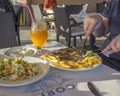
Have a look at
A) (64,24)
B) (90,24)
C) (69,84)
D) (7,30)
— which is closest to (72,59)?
(69,84)

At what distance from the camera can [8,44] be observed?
74.4 inches

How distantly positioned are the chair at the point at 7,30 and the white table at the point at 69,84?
34.5 inches

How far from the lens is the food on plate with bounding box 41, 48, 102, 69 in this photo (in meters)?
1.05

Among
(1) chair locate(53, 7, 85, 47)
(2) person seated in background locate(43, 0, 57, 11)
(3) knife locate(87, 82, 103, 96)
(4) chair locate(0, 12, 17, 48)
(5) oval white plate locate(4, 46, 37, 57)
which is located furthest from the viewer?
(2) person seated in background locate(43, 0, 57, 11)

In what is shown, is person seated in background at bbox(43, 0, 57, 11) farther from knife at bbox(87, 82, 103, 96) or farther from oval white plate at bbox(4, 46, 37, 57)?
knife at bbox(87, 82, 103, 96)

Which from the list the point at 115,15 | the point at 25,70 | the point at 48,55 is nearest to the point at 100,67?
the point at 48,55

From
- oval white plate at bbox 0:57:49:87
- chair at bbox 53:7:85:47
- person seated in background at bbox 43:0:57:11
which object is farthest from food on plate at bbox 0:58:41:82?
person seated in background at bbox 43:0:57:11

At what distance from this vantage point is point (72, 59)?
1117mm

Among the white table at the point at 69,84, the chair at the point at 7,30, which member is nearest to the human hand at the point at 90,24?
the white table at the point at 69,84

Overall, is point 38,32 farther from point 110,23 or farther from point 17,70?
point 110,23

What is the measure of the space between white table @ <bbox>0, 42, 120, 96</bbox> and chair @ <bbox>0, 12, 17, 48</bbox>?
88 cm

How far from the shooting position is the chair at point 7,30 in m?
1.87

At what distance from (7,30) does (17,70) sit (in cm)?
101

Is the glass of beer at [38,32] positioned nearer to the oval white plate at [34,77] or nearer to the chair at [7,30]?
the oval white plate at [34,77]
